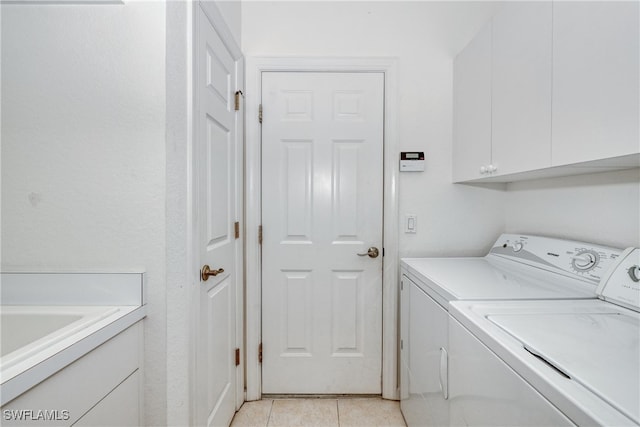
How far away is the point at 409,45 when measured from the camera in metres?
1.88

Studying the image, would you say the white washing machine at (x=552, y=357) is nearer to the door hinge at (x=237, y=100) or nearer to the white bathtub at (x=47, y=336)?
the white bathtub at (x=47, y=336)

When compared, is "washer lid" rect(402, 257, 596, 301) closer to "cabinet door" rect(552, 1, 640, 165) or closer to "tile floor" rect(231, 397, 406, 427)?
"cabinet door" rect(552, 1, 640, 165)

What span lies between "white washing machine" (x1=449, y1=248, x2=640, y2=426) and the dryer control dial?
10cm

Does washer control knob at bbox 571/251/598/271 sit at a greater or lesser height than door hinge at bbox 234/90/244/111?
lesser

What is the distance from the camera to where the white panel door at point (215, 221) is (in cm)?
126

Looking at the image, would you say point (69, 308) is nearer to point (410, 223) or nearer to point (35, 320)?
point (35, 320)

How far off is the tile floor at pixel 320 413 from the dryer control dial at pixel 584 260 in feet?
4.07

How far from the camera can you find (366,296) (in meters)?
1.91

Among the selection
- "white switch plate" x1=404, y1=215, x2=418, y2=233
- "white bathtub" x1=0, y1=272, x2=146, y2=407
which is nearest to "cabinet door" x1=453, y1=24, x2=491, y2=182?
"white switch plate" x1=404, y1=215, x2=418, y2=233

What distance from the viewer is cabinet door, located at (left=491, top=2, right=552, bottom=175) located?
1116mm

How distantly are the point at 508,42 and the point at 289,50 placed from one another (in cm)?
121

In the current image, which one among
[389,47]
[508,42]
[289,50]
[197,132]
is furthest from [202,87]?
[508,42]

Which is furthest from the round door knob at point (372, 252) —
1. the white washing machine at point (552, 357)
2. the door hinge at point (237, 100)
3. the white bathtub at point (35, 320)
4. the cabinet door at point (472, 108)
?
the white bathtub at point (35, 320)

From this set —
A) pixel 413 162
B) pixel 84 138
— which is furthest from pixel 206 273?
pixel 413 162
